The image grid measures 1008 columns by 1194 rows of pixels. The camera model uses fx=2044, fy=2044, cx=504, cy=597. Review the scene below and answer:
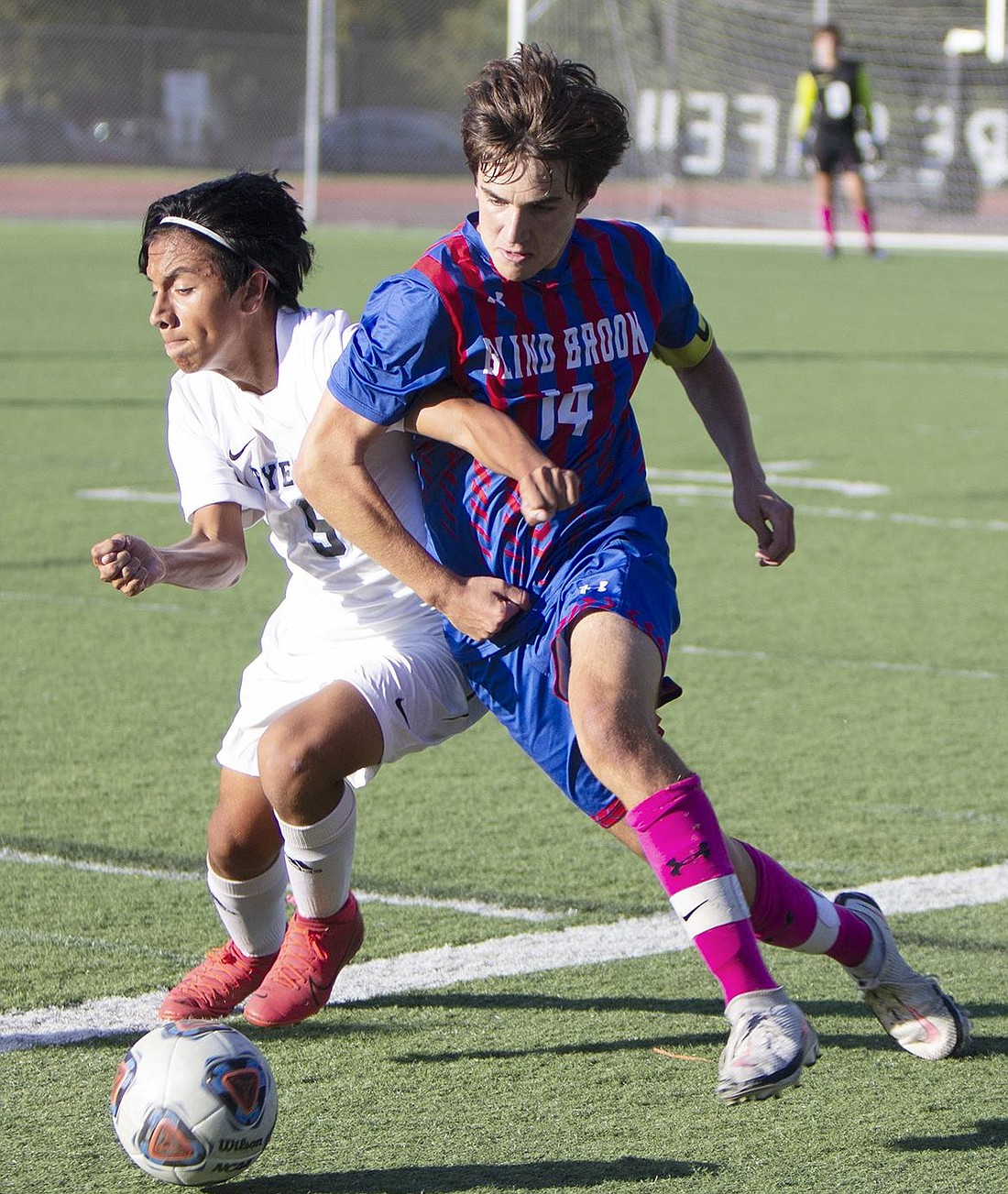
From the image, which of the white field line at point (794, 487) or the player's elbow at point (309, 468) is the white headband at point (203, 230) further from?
the white field line at point (794, 487)

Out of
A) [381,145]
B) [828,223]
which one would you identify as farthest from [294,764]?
[381,145]

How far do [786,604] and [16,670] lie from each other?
9.44 ft

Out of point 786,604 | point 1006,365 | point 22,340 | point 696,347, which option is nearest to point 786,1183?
point 696,347

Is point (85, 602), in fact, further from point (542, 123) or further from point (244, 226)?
point (542, 123)

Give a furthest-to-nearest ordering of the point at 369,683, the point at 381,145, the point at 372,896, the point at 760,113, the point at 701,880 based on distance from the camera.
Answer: the point at 381,145 → the point at 760,113 → the point at 372,896 → the point at 369,683 → the point at 701,880

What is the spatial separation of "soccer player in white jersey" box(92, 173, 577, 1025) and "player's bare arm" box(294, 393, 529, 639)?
0.92 ft

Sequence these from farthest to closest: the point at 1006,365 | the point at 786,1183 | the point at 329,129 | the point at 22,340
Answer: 1. the point at 329,129
2. the point at 22,340
3. the point at 1006,365
4. the point at 786,1183

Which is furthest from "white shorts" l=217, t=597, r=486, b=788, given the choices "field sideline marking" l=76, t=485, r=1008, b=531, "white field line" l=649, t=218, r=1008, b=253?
"white field line" l=649, t=218, r=1008, b=253

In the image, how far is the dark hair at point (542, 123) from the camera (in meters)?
3.31

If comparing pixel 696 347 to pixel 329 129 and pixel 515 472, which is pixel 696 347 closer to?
pixel 515 472

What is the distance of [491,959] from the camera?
4.00 meters

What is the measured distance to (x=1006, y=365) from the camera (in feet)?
52.5

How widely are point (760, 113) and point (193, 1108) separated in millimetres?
30375

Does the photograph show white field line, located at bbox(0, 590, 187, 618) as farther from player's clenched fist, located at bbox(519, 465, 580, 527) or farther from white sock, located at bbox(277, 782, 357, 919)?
player's clenched fist, located at bbox(519, 465, 580, 527)
